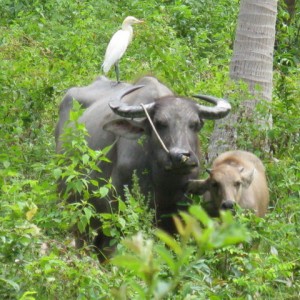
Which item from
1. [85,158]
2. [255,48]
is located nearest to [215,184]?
[85,158]

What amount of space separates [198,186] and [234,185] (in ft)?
0.93

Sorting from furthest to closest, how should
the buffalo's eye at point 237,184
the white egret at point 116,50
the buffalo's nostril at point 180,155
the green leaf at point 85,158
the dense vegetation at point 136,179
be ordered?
the white egret at point 116,50
the buffalo's eye at point 237,184
the buffalo's nostril at point 180,155
the green leaf at point 85,158
the dense vegetation at point 136,179

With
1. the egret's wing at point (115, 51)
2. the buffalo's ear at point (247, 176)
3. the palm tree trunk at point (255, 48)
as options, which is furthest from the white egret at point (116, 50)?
the buffalo's ear at point (247, 176)

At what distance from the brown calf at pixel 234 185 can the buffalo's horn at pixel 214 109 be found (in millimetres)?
344

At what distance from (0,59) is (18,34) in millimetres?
1410

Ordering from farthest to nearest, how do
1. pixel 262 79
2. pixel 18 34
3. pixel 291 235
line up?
pixel 18 34 → pixel 262 79 → pixel 291 235

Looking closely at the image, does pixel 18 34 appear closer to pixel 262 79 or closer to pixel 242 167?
pixel 262 79

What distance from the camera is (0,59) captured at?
34.6ft

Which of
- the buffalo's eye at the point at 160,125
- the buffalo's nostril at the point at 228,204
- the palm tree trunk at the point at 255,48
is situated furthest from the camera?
the palm tree trunk at the point at 255,48

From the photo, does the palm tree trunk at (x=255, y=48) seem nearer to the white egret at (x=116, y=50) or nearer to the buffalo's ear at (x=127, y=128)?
the white egret at (x=116, y=50)

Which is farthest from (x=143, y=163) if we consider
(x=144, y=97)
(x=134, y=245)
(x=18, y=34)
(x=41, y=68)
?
(x=134, y=245)

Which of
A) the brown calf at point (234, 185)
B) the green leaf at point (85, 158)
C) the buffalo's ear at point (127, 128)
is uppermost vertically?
the green leaf at point (85, 158)

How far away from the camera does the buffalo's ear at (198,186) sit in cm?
719

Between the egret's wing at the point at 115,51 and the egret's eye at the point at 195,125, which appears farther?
the egret's wing at the point at 115,51
